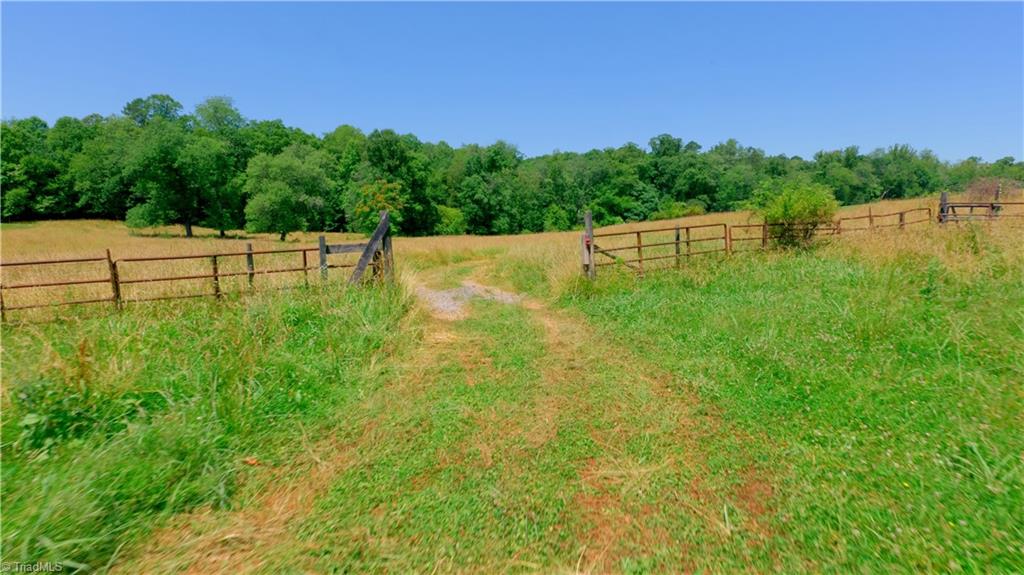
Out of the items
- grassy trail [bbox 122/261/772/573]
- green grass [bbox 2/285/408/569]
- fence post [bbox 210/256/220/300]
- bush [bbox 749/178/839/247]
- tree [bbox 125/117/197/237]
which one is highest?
tree [bbox 125/117/197/237]

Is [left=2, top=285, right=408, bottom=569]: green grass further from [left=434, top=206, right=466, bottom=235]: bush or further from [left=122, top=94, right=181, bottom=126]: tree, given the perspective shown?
[left=122, top=94, right=181, bottom=126]: tree

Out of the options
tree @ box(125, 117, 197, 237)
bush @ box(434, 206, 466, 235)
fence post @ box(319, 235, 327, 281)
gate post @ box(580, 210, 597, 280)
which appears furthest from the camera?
bush @ box(434, 206, 466, 235)

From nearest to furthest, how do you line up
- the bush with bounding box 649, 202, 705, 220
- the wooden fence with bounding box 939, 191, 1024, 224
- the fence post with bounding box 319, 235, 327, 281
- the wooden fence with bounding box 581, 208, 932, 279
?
the fence post with bounding box 319, 235, 327, 281 → the wooden fence with bounding box 581, 208, 932, 279 → the wooden fence with bounding box 939, 191, 1024, 224 → the bush with bounding box 649, 202, 705, 220

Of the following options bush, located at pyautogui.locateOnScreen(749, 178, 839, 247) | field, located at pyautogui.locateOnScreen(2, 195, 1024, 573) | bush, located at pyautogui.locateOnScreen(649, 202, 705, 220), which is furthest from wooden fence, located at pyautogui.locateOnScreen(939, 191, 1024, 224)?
bush, located at pyautogui.locateOnScreen(649, 202, 705, 220)

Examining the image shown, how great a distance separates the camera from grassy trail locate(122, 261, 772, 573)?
2.39 meters

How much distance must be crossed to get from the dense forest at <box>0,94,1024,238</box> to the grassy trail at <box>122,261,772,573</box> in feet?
60.1

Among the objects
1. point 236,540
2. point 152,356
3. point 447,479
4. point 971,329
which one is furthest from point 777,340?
point 152,356

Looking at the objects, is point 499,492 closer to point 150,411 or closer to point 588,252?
point 150,411

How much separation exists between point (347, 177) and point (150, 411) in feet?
178

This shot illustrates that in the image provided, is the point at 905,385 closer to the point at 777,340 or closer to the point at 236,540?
the point at 777,340

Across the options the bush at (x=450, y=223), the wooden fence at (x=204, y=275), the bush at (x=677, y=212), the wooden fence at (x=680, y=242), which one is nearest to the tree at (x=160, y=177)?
the bush at (x=450, y=223)

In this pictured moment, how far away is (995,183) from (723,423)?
3501 cm

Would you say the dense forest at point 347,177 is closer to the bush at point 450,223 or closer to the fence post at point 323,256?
the bush at point 450,223

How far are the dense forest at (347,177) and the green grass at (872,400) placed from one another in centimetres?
1392
